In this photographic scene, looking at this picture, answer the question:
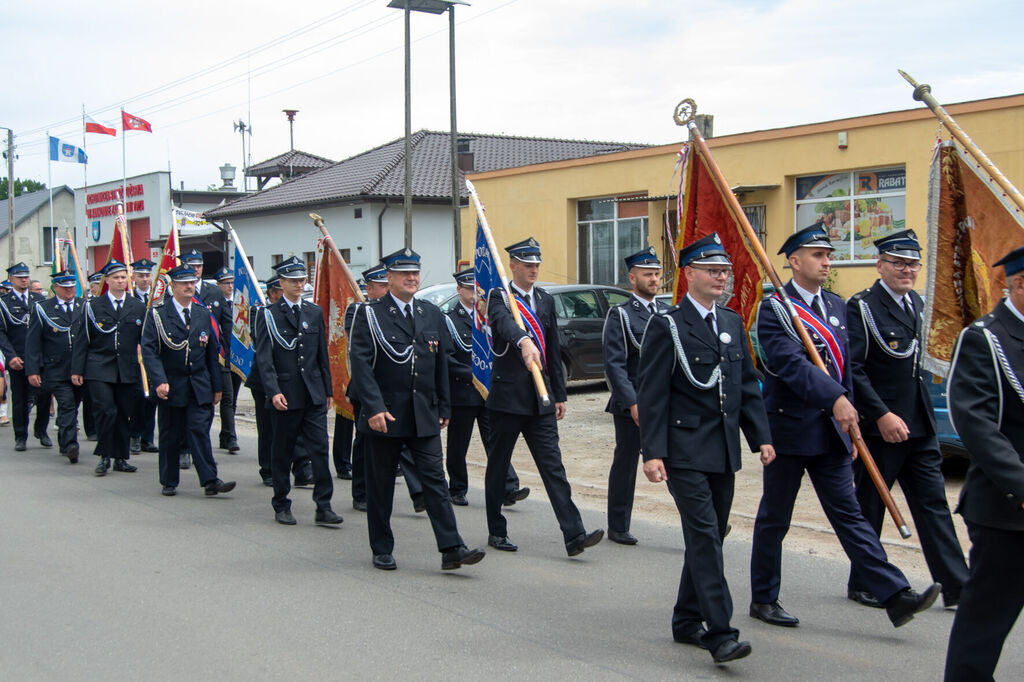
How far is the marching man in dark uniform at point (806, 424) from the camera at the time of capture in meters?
5.11

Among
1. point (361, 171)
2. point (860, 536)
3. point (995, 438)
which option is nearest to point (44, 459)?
point (860, 536)

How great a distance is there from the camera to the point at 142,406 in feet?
38.7

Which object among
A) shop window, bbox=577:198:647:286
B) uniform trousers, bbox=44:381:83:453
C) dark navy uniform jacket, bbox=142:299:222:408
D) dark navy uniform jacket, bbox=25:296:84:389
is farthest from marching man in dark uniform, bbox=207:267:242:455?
shop window, bbox=577:198:647:286

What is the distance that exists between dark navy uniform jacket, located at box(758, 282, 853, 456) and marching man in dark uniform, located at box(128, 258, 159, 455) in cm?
700

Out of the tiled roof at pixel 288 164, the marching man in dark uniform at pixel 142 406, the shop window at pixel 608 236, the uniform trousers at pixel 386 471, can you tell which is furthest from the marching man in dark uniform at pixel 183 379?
the tiled roof at pixel 288 164

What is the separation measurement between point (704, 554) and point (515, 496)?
13.1 feet

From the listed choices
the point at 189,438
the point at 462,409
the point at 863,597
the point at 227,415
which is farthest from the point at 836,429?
the point at 227,415

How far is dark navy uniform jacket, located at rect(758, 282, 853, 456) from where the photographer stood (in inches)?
201

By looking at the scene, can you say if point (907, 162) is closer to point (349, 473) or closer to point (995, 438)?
point (349, 473)

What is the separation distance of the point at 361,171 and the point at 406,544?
94.7 ft

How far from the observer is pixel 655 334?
4961mm

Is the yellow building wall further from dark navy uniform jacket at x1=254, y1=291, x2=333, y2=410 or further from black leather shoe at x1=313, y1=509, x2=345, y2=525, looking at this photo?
black leather shoe at x1=313, y1=509, x2=345, y2=525

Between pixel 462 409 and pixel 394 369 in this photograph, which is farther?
pixel 462 409

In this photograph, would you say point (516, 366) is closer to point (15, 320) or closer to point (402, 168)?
point (15, 320)
